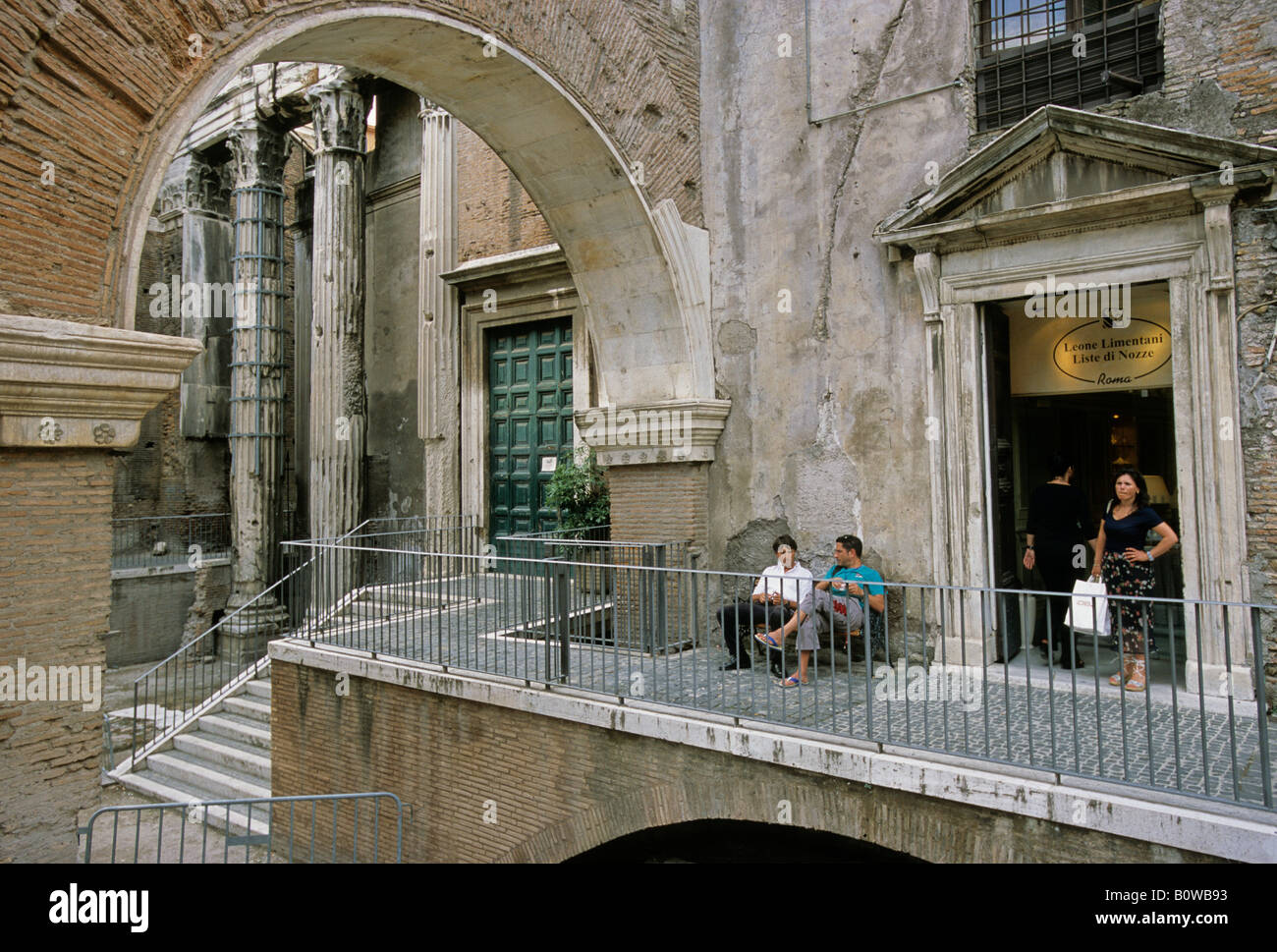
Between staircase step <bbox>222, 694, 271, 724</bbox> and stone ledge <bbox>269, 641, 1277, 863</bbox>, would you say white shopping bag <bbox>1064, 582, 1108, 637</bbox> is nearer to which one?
stone ledge <bbox>269, 641, 1277, 863</bbox>

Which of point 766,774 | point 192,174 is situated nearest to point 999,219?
point 766,774

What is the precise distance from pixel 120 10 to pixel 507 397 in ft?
25.8

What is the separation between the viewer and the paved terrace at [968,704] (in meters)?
4.55

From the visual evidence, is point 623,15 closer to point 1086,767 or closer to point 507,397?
point 507,397

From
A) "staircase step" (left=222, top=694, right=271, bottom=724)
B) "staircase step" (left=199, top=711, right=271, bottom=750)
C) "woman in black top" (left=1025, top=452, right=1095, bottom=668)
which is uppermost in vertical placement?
"woman in black top" (left=1025, top=452, right=1095, bottom=668)

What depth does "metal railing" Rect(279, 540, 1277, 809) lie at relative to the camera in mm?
4535

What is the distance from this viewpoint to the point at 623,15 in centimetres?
832

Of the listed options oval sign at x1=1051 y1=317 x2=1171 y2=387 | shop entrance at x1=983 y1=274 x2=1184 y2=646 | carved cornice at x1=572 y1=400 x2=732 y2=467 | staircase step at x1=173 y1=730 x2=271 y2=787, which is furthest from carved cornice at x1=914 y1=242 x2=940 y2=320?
staircase step at x1=173 y1=730 x2=271 y2=787

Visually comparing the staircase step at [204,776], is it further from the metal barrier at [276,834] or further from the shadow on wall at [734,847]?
the shadow on wall at [734,847]

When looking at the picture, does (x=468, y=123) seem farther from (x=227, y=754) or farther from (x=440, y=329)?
(x=227, y=754)

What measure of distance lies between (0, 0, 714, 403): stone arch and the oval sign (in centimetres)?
329

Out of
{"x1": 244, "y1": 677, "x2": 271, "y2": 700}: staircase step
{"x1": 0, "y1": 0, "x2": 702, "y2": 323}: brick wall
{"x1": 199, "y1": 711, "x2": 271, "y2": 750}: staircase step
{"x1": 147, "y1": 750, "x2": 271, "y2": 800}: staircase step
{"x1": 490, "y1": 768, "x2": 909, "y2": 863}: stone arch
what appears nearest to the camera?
{"x1": 0, "y1": 0, "x2": 702, "y2": 323}: brick wall

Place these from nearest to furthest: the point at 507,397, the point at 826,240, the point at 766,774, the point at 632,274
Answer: the point at 766,774
the point at 826,240
the point at 632,274
the point at 507,397

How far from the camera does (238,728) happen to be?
9.84 metres
